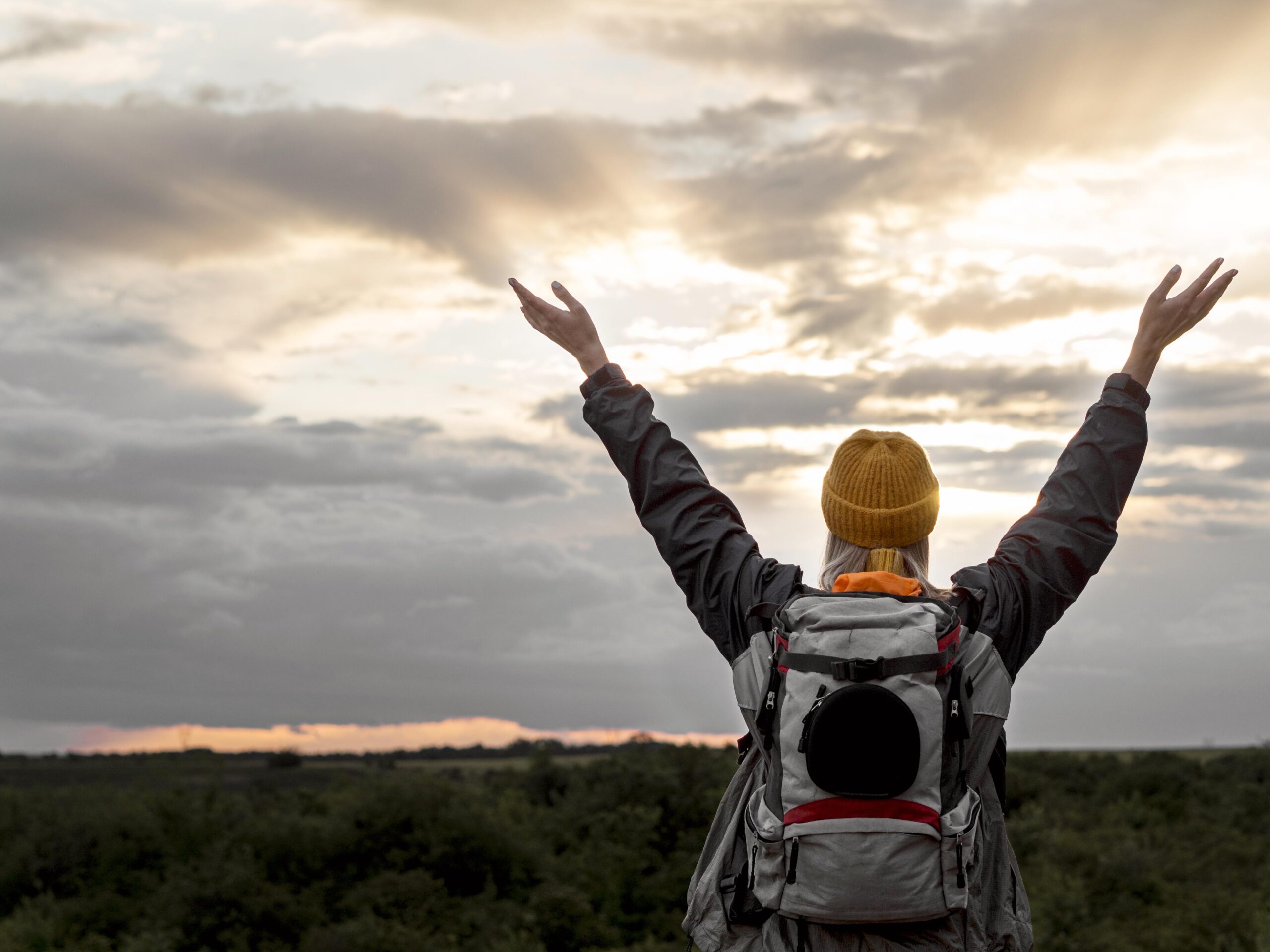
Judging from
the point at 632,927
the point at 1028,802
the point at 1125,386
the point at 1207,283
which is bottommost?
the point at 632,927

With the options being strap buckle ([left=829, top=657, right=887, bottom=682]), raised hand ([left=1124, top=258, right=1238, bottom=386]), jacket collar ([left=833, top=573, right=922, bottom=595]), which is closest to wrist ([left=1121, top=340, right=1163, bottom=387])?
raised hand ([left=1124, top=258, right=1238, bottom=386])

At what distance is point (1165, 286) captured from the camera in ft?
12.0

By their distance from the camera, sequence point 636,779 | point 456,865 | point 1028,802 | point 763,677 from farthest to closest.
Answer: point 1028,802
point 636,779
point 456,865
point 763,677

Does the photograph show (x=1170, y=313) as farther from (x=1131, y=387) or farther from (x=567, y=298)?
(x=567, y=298)

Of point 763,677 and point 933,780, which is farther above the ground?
point 763,677

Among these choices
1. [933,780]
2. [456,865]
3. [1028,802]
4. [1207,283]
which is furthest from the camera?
[1028,802]

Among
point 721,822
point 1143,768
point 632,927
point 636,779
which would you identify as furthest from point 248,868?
point 1143,768

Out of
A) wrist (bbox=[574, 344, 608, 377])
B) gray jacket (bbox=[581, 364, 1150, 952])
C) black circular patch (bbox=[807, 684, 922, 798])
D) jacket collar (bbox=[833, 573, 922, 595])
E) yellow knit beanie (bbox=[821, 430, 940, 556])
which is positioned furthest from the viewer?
wrist (bbox=[574, 344, 608, 377])

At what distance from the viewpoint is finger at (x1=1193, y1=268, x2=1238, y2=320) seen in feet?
12.0

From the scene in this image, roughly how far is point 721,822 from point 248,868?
19356 millimetres

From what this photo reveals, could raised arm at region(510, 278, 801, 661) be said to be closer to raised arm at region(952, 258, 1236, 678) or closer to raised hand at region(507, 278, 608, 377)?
raised hand at region(507, 278, 608, 377)

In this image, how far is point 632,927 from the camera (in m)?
22.0

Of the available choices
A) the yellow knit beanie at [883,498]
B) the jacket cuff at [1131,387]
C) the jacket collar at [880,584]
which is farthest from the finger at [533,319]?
the jacket cuff at [1131,387]

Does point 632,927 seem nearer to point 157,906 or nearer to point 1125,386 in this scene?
point 157,906
